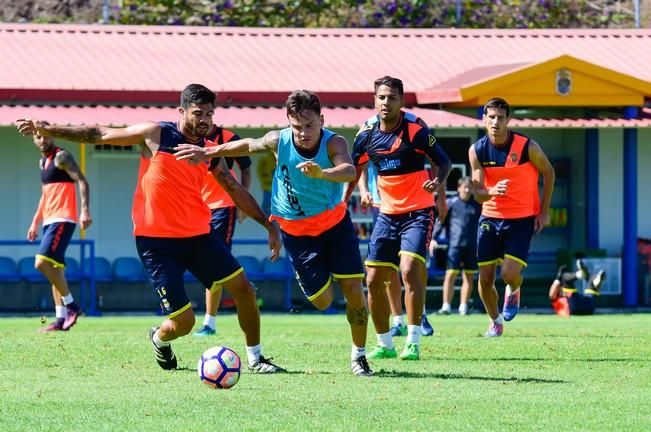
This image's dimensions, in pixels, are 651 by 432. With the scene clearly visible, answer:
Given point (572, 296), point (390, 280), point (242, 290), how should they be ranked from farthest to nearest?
point (572, 296) → point (390, 280) → point (242, 290)

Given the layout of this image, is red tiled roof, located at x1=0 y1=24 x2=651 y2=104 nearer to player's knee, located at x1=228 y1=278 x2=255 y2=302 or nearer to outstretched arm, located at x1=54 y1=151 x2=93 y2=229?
outstretched arm, located at x1=54 y1=151 x2=93 y2=229

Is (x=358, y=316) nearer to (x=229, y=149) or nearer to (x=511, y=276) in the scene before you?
(x=229, y=149)

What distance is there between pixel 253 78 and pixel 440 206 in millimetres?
10401

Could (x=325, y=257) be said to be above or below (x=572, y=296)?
above

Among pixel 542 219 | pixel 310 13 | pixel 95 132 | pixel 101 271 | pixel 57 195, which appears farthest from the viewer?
pixel 310 13

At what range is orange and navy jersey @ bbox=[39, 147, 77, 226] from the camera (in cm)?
1705

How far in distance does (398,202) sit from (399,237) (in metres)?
0.32

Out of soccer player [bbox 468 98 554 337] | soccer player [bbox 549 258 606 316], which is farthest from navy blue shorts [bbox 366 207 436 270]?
soccer player [bbox 549 258 606 316]

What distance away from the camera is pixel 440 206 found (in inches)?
579

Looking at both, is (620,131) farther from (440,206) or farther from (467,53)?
(440,206)

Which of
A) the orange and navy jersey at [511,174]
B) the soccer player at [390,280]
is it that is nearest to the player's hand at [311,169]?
the soccer player at [390,280]

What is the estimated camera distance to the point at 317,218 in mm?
11078

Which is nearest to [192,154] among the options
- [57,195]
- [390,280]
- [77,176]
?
[390,280]

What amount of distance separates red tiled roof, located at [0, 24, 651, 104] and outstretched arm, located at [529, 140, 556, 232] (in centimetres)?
947
